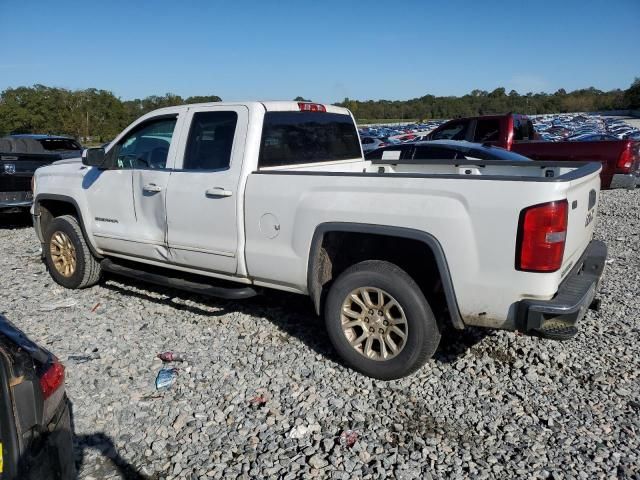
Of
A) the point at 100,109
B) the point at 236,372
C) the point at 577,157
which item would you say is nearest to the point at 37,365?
the point at 236,372

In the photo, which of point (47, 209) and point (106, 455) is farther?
point (47, 209)

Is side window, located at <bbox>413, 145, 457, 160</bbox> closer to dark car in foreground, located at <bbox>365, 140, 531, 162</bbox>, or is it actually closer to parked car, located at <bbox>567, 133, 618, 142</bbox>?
dark car in foreground, located at <bbox>365, 140, 531, 162</bbox>

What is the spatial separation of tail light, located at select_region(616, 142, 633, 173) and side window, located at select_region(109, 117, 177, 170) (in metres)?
9.78

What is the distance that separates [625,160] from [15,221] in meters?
13.0

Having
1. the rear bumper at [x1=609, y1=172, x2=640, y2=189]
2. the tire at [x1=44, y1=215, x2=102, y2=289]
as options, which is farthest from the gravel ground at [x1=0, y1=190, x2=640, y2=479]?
the rear bumper at [x1=609, y1=172, x2=640, y2=189]

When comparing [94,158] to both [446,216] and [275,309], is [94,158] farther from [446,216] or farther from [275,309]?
[446,216]

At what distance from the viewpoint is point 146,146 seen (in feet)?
16.3

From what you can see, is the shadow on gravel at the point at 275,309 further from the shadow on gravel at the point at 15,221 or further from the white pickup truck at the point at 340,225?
the shadow on gravel at the point at 15,221

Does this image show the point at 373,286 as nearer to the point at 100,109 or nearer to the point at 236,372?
the point at 236,372

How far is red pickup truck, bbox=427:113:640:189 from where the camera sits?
10.6 meters

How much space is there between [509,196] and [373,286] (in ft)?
3.61

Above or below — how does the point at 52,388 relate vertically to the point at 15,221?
above

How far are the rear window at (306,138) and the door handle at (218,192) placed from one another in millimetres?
360

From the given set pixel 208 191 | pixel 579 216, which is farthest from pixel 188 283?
pixel 579 216
